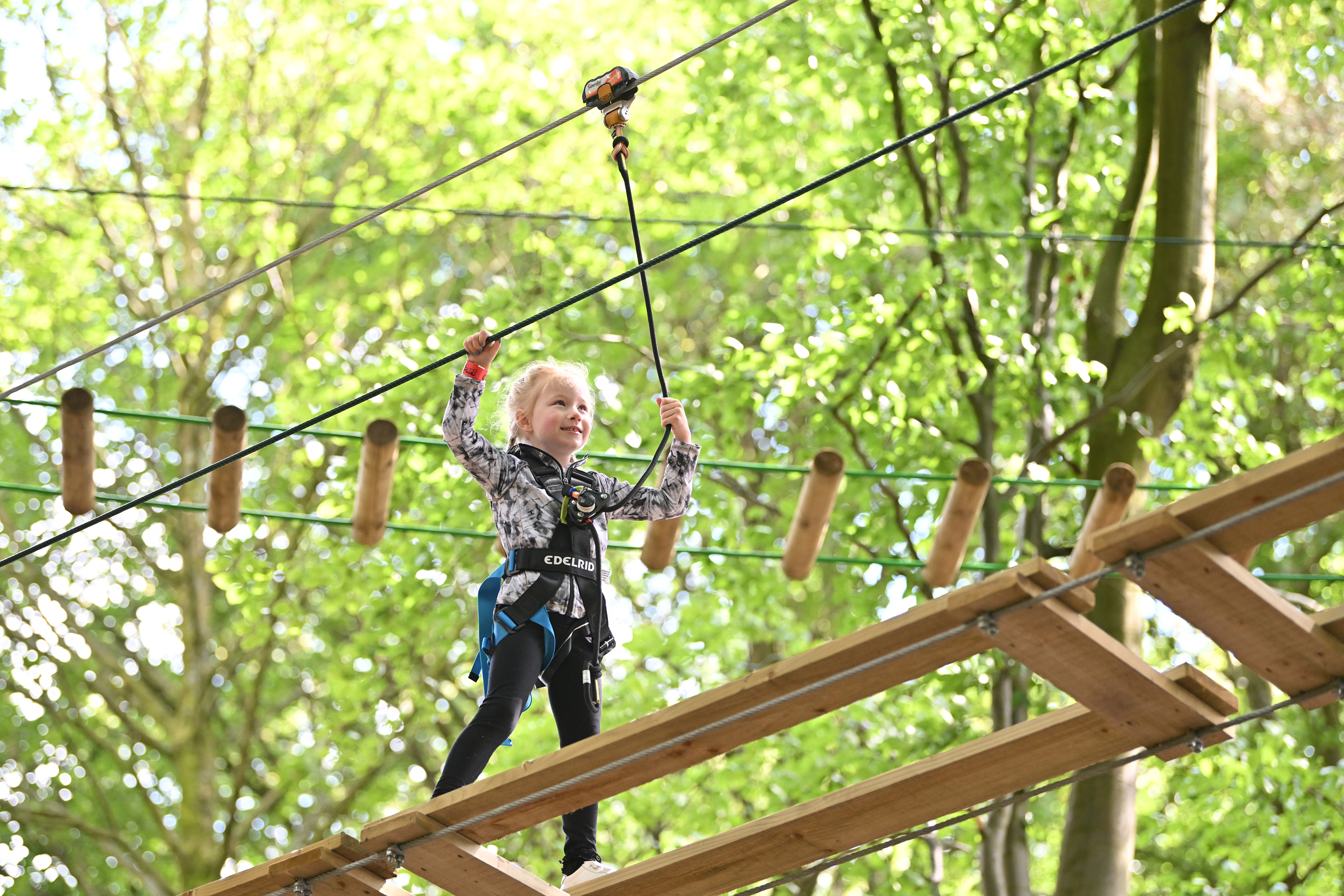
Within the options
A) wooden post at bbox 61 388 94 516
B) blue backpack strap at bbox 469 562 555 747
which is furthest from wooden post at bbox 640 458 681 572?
wooden post at bbox 61 388 94 516

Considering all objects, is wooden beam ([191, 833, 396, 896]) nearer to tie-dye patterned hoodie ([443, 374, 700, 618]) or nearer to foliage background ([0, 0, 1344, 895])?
tie-dye patterned hoodie ([443, 374, 700, 618])

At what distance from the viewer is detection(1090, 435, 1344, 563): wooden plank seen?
271 centimetres

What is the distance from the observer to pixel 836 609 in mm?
11008

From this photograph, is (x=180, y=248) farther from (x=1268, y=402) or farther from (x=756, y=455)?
(x=1268, y=402)

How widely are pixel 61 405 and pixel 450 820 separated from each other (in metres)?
2.44

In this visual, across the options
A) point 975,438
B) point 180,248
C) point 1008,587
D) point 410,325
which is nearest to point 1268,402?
point 975,438

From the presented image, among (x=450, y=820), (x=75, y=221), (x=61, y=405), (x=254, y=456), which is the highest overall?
(x=75, y=221)

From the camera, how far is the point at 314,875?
3.58 meters

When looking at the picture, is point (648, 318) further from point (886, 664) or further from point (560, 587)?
point (886, 664)

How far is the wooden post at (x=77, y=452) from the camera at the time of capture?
5012mm

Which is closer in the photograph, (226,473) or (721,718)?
(721,718)

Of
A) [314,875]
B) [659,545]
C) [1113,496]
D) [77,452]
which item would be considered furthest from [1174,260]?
[314,875]

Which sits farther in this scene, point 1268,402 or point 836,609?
point 836,609

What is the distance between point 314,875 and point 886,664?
5.10 feet
